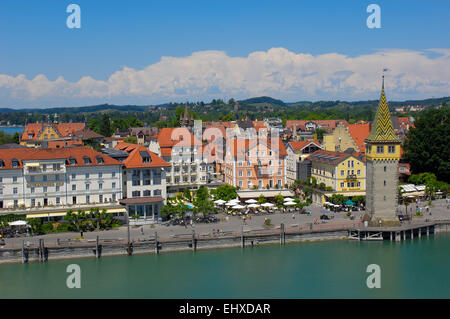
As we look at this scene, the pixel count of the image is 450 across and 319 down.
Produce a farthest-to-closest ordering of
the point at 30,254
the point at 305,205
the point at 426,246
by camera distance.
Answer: the point at 305,205
the point at 426,246
the point at 30,254

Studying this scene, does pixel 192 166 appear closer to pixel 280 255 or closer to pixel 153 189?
pixel 153 189

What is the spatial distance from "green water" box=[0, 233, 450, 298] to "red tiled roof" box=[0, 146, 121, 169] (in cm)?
1330

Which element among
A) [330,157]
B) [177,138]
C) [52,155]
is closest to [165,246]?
[52,155]

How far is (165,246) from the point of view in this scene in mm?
52406

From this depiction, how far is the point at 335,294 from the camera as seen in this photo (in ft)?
134

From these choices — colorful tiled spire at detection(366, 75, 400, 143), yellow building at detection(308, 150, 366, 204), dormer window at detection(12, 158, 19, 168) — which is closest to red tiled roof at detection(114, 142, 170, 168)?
dormer window at detection(12, 158, 19, 168)

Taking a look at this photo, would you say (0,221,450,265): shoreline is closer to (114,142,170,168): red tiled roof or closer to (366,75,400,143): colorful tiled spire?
(366,75,400,143): colorful tiled spire

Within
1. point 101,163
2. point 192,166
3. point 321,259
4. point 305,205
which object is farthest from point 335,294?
point 192,166

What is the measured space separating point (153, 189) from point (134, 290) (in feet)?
67.4

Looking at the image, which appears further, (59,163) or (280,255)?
(59,163)

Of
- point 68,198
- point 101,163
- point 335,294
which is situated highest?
point 101,163

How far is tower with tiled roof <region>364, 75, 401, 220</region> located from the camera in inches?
Result: 2269

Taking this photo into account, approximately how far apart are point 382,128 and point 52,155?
35.9 meters

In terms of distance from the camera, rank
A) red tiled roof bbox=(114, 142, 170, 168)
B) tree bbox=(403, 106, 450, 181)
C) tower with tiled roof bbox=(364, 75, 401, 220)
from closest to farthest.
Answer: tower with tiled roof bbox=(364, 75, 401, 220) < red tiled roof bbox=(114, 142, 170, 168) < tree bbox=(403, 106, 450, 181)
